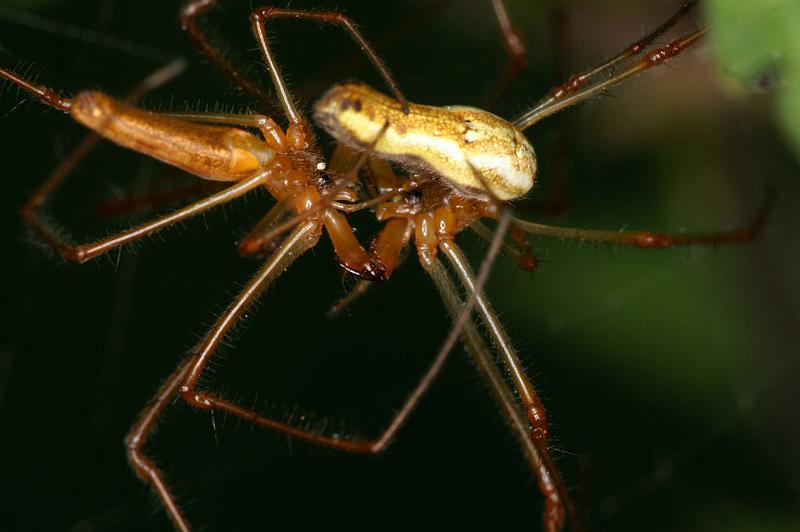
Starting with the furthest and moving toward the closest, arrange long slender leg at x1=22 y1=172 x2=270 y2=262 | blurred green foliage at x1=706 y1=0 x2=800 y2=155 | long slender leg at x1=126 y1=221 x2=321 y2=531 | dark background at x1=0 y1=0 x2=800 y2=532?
dark background at x1=0 y1=0 x2=800 y2=532
long slender leg at x1=126 y1=221 x2=321 y2=531
long slender leg at x1=22 y1=172 x2=270 y2=262
blurred green foliage at x1=706 y1=0 x2=800 y2=155

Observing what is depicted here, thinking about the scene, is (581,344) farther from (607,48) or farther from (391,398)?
(607,48)

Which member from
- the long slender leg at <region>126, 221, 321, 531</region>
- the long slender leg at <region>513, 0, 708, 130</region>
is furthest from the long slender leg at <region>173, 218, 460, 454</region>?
the long slender leg at <region>513, 0, 708, 130</region>

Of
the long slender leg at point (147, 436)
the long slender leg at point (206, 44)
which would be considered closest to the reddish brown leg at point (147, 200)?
the long slender leg at point (206, 44)

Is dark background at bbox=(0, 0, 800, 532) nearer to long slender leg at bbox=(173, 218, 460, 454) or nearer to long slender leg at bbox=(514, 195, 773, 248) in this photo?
long slender leg at bbox=(514, 195, 773, 248)

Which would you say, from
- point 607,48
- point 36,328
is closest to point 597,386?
point 607,48

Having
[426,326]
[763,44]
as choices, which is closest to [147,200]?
[426,326]
